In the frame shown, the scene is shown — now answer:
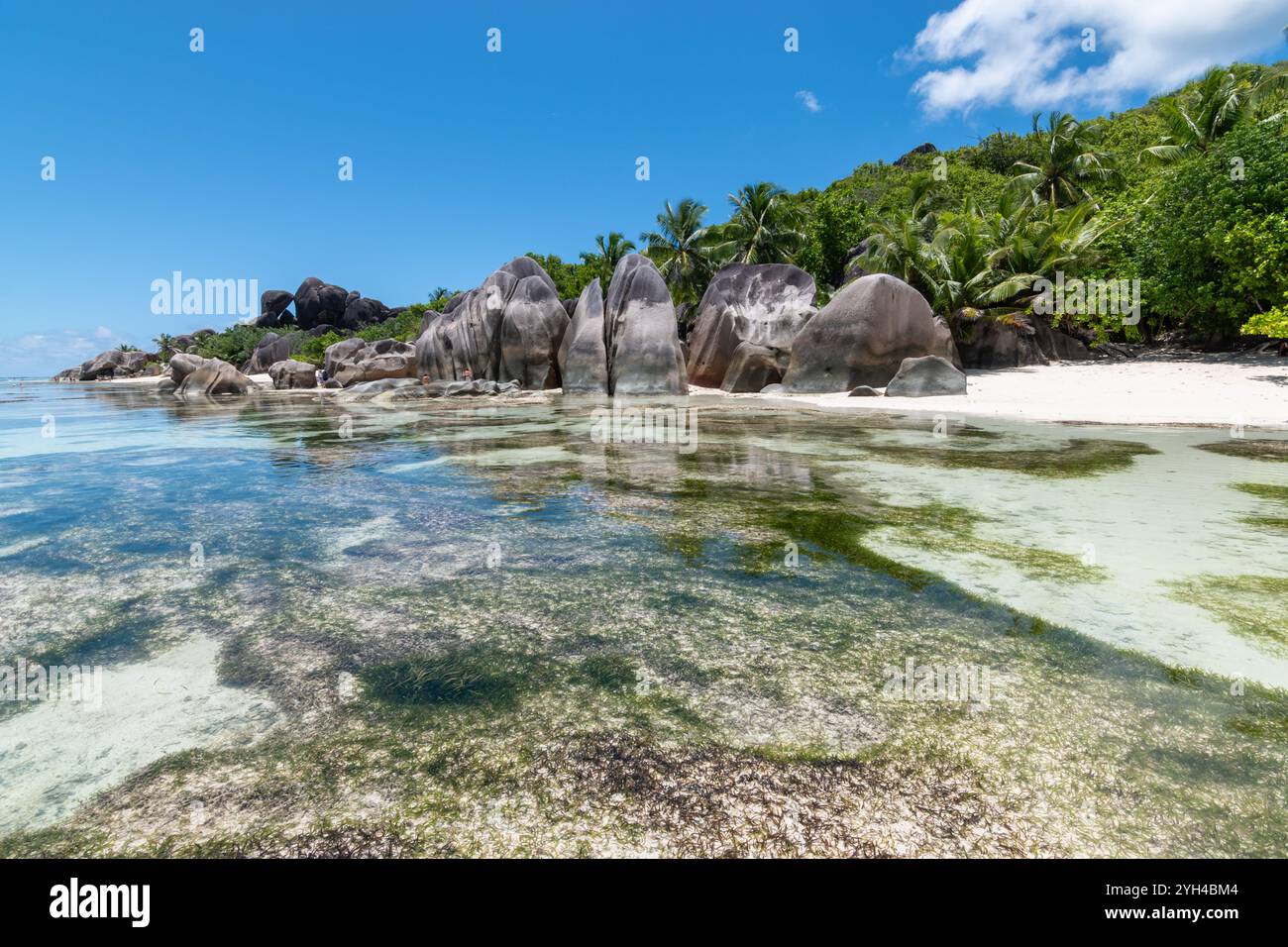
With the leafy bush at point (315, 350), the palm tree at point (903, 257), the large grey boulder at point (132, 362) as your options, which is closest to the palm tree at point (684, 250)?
the palm tree at point (903, 257)

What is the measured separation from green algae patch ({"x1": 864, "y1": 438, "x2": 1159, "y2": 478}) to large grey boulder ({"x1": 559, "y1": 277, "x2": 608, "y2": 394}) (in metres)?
14.9

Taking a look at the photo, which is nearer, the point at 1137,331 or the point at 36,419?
the point at 36,419

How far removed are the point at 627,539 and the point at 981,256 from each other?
25.0m

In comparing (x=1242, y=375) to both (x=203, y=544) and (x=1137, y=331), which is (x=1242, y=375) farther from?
(x=203, y=544)

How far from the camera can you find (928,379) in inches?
668

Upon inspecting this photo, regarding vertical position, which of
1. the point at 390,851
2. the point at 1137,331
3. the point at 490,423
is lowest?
the point at 390,851

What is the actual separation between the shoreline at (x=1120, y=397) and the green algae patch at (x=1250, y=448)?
2.13m

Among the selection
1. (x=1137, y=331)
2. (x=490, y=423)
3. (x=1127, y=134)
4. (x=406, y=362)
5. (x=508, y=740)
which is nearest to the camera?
(x=508, y=740)

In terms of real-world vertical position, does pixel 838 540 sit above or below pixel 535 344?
below

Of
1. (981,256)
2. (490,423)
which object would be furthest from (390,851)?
(981,256)

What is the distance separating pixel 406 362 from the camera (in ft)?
100

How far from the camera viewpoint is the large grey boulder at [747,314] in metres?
22.7

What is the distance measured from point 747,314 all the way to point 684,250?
14695 mm

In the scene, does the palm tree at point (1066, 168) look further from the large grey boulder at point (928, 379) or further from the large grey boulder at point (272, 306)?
the large grey boulder at point (272, 306)
